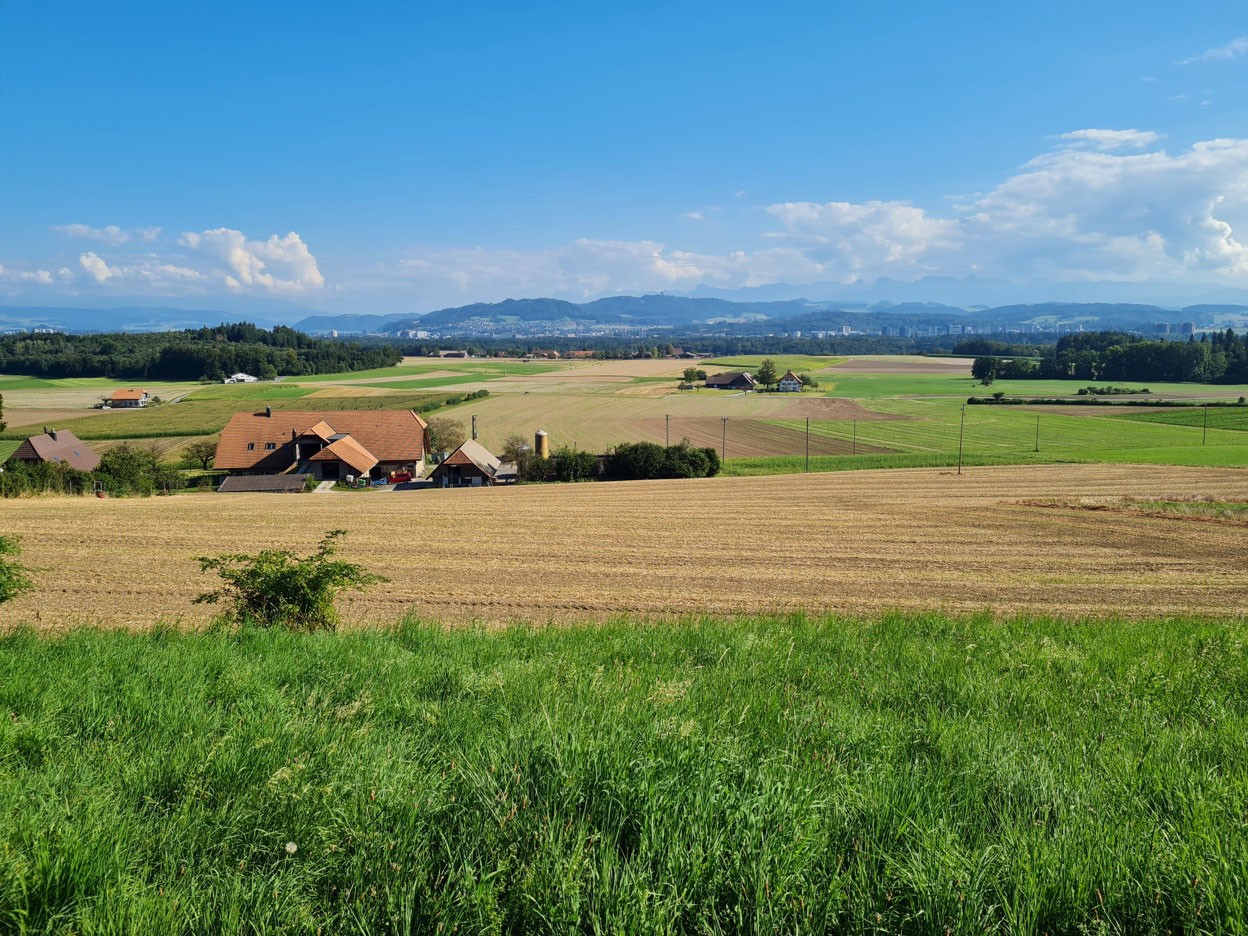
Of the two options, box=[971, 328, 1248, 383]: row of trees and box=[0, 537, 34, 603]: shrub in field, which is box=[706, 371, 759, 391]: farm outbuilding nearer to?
box=[971, 328, 1248, 383]: row of trees

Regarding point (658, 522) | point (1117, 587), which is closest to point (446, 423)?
point (658, 522)

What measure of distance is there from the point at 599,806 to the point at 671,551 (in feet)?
75.6

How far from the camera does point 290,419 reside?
5950 centimetres

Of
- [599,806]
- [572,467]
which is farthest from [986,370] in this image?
[599,806]

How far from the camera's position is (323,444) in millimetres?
56188

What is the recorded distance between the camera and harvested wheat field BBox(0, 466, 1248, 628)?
1872cm

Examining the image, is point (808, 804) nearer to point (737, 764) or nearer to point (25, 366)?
point (737, 764)

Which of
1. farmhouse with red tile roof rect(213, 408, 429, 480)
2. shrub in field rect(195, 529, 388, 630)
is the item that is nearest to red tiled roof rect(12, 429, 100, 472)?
farmhouse with red tile roof rect(213, 408, 429, 480)

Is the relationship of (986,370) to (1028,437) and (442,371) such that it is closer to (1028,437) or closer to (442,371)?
(1028,437)

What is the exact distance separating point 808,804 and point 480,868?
1375 mm

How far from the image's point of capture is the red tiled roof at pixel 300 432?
5612cm

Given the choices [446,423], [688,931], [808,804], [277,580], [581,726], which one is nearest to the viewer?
[688,931]

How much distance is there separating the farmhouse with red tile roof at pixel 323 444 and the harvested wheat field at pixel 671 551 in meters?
12.5

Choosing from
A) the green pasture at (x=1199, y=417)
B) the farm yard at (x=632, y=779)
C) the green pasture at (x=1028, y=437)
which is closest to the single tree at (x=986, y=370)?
the green pasture at (x=1028, y=437)
